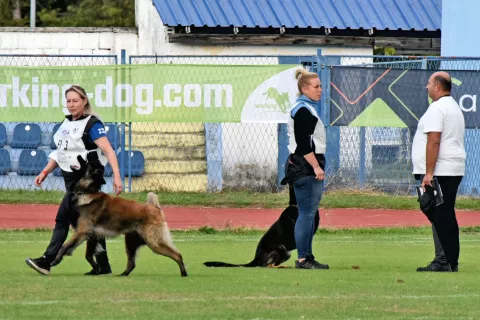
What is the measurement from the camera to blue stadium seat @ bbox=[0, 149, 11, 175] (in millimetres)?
21019

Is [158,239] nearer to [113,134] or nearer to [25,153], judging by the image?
[113,134]

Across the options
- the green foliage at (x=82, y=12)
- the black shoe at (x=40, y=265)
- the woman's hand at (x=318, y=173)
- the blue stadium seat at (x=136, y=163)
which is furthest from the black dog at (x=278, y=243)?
the green foliage at (x=82, y=12)

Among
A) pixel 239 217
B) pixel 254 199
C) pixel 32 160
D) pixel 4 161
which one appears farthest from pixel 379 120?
pixel 4 161

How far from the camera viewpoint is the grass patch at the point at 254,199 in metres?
19.8

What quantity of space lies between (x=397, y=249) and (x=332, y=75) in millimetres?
6676

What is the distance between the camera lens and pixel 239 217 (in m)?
18.4

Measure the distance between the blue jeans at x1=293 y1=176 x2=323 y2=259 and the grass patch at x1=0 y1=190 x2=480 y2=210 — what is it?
327 inches

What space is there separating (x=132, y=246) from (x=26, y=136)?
11.0 m

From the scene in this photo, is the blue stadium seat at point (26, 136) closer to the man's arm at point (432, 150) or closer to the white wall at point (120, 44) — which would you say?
the white wall at point (120, 44)

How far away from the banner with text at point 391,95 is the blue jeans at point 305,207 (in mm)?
8935

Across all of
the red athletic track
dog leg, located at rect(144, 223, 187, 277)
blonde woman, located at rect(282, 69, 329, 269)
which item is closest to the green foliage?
the red athletic track

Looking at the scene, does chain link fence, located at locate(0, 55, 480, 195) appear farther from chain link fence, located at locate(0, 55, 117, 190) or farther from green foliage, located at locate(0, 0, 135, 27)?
green foliage, located at locate(0, 0, 135, 27)

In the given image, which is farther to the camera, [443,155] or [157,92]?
[157,92]

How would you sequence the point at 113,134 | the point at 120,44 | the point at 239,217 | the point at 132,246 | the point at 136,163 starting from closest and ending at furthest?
the point at 132,246 < the point at 239,217 < the point at 113,134 < the point at 136,163 < the point at 120,44
